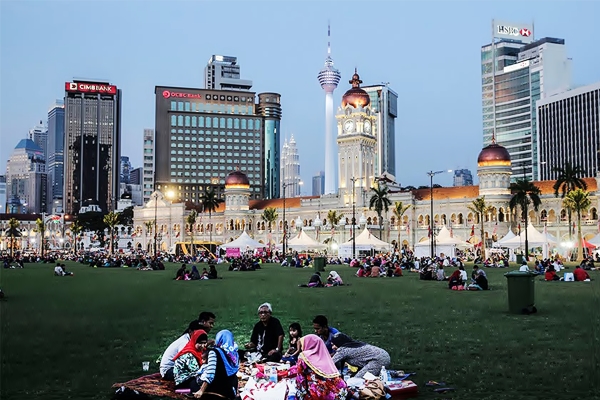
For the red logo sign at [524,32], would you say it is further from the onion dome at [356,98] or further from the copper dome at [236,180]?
the copper dome at [236,180]

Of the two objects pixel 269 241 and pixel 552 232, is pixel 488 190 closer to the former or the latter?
pixel 552 232

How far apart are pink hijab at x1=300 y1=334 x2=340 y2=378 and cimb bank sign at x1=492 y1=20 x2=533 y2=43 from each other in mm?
183446

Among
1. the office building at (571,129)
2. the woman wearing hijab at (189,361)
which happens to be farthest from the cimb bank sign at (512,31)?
the woman wearing hijab at (189,361)

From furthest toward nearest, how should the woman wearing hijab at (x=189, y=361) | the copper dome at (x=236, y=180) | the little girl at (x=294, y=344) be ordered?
the copper dome at (x=236, y=180), the little girl at (x=294, y=344), the woman wearing hijab at (x=189, y=361)

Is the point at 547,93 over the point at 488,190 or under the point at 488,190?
over

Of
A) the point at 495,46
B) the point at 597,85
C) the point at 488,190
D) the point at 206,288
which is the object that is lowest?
the point at 206,288

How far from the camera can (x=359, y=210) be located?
340 feet

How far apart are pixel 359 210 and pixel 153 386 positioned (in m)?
94.3

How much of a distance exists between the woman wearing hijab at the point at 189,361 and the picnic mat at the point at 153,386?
196 mm

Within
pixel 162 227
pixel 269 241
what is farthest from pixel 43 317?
pixel 162 227

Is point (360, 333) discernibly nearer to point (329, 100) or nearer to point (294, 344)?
point (294, 344)

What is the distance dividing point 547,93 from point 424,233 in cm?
8345

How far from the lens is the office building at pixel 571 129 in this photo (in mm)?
147125

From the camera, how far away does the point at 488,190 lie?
89562mm
